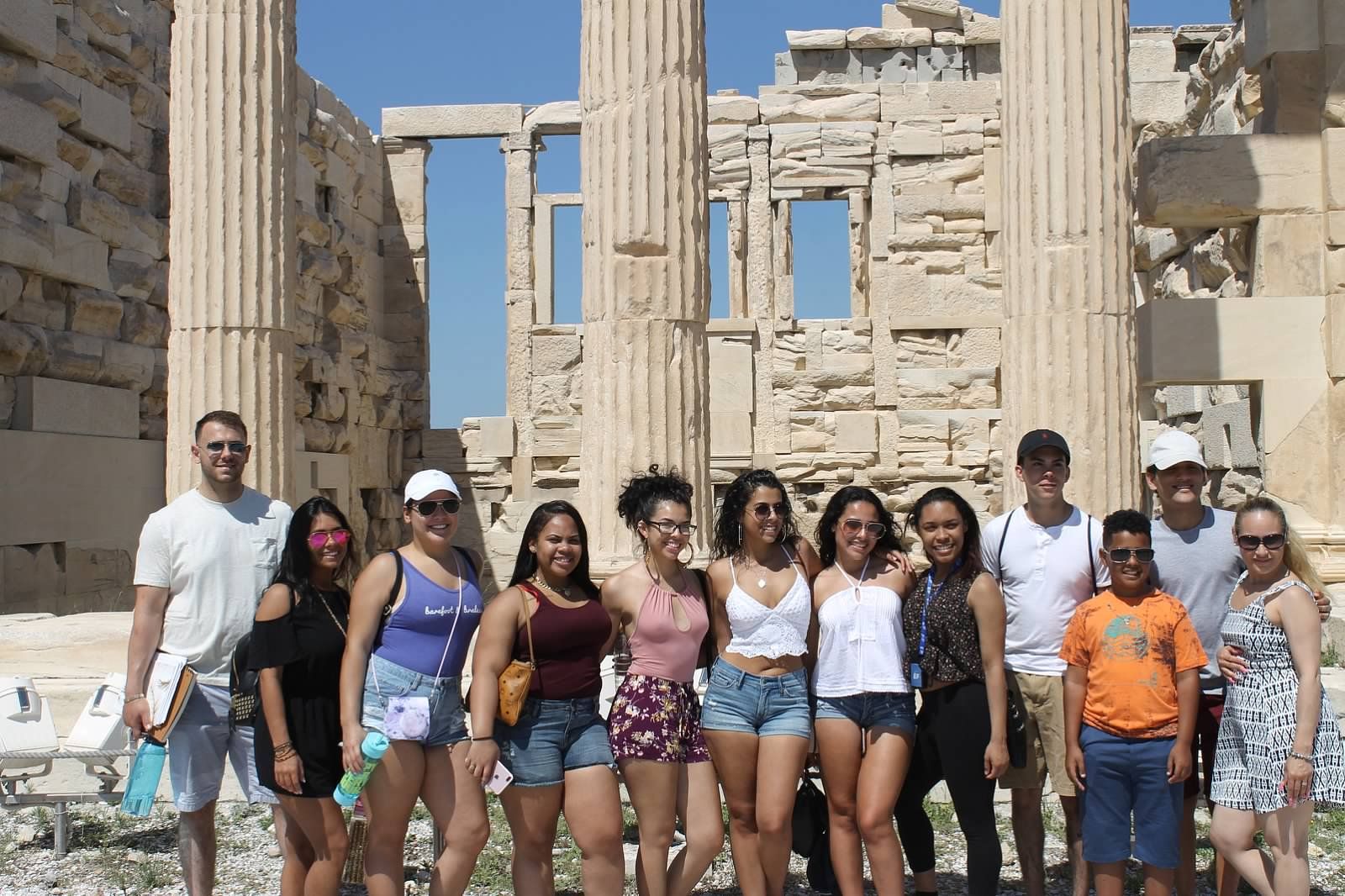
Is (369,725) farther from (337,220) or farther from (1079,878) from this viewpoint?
(337,220)

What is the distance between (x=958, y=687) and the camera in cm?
572

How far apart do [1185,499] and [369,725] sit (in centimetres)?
338

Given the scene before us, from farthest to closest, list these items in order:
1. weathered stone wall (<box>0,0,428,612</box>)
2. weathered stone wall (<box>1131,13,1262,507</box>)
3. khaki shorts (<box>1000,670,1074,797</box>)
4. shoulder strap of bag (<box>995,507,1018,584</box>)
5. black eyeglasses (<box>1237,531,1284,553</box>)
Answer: weathered stone wall (<box>1131,13,1262,507</box>)
weathered stone wall (<box>0,0,428,612</box>)
shoulder strap of bag (<box>995,507,1018,584</box>)
khaki shorts (<box>1000,670,1074,797</box>)
black eyeglasses (<box>1237,531,1284,553</box>)

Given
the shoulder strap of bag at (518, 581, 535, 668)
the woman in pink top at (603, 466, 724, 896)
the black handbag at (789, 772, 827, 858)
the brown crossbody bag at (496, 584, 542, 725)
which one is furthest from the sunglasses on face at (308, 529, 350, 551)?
the black handbag at (789, 772, 827, 858)

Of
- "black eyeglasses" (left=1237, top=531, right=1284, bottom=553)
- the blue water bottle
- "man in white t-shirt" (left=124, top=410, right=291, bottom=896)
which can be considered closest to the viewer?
the blue water bottle

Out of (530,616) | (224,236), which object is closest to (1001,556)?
(530,616)

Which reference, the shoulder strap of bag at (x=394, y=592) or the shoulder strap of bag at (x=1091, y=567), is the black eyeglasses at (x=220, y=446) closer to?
the shoulder strap of bag at (x=394, y=592)

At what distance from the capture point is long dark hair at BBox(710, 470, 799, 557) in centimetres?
581

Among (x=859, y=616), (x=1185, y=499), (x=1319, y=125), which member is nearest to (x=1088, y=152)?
(x=1319, y=125)

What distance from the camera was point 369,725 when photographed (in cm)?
529

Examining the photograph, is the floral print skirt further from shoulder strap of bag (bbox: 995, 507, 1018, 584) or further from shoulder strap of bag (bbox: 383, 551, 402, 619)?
shoulder strap of bag (bbox: 995, 507, 1018, 584)

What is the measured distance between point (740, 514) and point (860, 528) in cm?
49

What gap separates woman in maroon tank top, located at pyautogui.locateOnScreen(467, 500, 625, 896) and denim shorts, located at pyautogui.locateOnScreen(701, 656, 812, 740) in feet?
1.52

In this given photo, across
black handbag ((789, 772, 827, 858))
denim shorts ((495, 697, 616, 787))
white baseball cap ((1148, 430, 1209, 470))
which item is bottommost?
black handbag ((789, 772, 827, 858))
